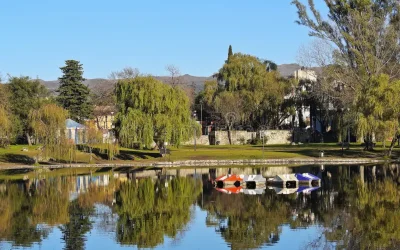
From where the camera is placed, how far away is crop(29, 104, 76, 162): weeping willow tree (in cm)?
5847

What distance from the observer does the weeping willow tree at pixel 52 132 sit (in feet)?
192

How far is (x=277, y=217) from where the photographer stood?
29.3 metres

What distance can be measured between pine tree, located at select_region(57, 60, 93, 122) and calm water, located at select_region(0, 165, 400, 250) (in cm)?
4574

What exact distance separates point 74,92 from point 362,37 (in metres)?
43.4

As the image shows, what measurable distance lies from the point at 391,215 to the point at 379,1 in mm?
39519

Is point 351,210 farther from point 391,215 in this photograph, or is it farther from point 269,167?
point 269,167

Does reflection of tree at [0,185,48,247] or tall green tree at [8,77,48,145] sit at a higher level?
tall green tree at [8,77,48,145]

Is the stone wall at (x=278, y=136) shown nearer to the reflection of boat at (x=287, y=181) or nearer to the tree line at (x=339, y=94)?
the tree line at (x=339, y=94)

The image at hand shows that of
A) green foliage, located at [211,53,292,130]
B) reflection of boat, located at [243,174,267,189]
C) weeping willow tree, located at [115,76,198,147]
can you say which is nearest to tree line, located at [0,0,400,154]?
weeping willow tree, located at [115,76,198,147]

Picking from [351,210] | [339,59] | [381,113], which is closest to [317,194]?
[351,210]

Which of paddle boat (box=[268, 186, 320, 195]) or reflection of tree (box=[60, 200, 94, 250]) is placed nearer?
reflection of tree (box=[60, 200, 94, 250])

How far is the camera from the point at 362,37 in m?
63.4

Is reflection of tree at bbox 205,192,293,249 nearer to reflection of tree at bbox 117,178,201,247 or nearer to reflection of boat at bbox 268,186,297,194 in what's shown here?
reflection of boat at bbox 268,186,297,194

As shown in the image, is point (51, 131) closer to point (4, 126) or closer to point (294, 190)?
point (4, 126)
